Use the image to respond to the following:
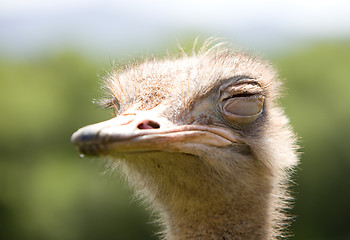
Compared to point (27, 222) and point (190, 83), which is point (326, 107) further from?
point (190, 83)

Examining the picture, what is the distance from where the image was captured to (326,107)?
46.4 feet

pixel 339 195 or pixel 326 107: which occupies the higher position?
pixel 326 107

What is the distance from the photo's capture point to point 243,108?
328 cm

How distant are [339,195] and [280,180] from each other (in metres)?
10.6

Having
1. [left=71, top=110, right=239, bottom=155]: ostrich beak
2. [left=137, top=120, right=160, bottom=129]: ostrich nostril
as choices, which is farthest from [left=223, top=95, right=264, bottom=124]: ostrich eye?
[left=137, top=120, right=160, bottom=129]: ostrich nostril

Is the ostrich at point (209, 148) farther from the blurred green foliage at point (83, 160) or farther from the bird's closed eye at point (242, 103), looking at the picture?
the blurred green foliage at point (83, 160)

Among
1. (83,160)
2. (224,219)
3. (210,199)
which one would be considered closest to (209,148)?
(210,199)

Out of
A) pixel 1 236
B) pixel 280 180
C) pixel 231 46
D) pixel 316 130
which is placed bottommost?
pixel 280 180

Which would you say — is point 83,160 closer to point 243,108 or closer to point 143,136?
point 243,108

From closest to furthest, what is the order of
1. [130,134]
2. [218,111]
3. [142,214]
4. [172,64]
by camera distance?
[130,134], [218,111], [172,64], [142,214]

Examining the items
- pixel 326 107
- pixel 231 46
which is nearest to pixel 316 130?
pixel 326 107

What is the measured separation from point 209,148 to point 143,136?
48 centimetres

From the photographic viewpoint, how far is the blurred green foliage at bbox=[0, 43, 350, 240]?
41.7 ft

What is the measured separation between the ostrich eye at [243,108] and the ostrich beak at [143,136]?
0.36 feet
